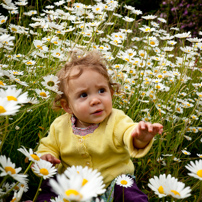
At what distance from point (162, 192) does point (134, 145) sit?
0.32 m

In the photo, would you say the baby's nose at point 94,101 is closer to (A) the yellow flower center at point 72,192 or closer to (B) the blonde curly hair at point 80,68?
(B) the blonde curly hair at point 80,68

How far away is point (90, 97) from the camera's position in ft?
3.82

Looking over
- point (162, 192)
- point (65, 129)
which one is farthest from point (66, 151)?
point (162, 192)

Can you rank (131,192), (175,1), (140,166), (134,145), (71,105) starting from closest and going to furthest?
(134,145)
(131,192)
(71,105)
(140,166)
(175,1)

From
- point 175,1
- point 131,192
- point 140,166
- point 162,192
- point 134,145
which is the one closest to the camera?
point 162,192

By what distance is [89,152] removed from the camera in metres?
1.23

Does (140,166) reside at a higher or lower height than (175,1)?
lower

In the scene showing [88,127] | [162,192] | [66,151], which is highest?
[88,127]

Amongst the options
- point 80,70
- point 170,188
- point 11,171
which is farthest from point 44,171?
point 80,70

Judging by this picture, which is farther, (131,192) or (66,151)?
(66,151)

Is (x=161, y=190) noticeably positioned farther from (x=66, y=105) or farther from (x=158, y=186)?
(x=66, y=105)

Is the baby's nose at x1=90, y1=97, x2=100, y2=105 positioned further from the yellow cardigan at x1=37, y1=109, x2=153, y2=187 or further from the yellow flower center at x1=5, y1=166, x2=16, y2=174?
the yellow flower center at x1=5, y1=166, x2=16, y2=174

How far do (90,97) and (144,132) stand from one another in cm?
30

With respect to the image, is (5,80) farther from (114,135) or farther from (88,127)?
(114,135)
